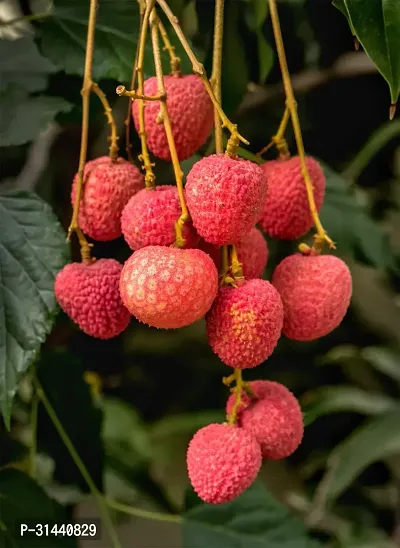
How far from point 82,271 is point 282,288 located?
13cm

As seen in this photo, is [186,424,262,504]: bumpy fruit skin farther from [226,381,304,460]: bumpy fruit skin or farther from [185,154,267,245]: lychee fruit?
[185,154,267,245]: lychee fruit

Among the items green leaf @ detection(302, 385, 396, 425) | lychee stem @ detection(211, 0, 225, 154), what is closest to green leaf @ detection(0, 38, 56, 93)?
lychee stem @ detection(211, 0, 225, 154)

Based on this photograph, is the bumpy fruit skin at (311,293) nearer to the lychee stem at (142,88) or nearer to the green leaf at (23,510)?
the lychee stem at (142,88)

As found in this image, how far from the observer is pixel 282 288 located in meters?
0.45

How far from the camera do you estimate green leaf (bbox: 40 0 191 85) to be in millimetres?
594

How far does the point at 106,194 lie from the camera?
1.47ft

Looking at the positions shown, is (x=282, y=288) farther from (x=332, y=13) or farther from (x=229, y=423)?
(x=332, y=13)

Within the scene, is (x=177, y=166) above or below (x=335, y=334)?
above

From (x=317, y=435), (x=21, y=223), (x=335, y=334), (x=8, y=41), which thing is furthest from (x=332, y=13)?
(x=317, y=435)

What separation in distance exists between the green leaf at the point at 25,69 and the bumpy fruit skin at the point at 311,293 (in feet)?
1.00

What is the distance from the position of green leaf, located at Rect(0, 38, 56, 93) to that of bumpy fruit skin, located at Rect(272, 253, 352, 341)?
305 mm

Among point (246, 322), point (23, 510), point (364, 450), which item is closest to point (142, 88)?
point (246, 322)

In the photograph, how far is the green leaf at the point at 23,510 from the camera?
0.64 meters

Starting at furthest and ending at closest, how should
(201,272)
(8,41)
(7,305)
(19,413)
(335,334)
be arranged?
(335,334) → (19,413) → (8,41) → (7,305) → (201,272)
